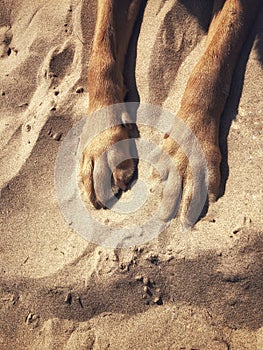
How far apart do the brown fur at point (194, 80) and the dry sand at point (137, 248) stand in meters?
0.09

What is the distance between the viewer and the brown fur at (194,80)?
2.77 metres

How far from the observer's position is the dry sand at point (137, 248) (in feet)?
Result: 7.88

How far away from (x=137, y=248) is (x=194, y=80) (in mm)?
1278

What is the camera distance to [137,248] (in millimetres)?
2574

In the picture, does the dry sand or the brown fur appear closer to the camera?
the dry sand

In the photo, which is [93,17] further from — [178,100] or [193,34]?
[178,100]

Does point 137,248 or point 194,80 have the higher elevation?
point 194,80

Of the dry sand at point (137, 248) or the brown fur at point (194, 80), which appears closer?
the dry sand at point (137, 248)

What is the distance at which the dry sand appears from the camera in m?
2.40

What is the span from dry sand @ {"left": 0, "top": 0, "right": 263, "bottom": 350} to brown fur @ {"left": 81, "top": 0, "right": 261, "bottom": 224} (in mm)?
94

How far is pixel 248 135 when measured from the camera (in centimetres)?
275

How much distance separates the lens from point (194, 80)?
2951 millimetres

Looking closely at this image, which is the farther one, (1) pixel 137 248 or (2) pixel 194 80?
(2) pixel 194 80

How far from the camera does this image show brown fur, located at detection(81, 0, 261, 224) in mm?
2771
